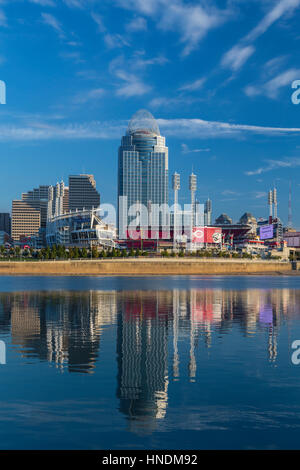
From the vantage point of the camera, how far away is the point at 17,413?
14672 mm

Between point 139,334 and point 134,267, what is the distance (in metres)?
137

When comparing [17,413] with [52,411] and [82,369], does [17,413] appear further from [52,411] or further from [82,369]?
[82,369]

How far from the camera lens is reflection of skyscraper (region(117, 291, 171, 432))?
48.5 feet

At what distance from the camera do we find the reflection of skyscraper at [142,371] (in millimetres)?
14797

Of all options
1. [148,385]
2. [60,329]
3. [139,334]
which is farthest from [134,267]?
[148,385]

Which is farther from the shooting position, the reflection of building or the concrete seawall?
the concrete seawall

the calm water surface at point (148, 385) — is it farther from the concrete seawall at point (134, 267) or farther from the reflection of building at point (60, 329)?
the concrete seawall at point (134, 267)

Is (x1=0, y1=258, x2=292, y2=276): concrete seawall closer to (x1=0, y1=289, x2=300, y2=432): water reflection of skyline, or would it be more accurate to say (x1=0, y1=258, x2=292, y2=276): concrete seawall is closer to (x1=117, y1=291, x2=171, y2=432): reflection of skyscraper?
(x1=0, y1=289, x2=300, y2=432): water reflection of skyline

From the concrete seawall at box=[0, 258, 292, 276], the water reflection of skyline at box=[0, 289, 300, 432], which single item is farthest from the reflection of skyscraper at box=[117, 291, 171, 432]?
the concrete seawall at box=[0, 258, 292, 276]

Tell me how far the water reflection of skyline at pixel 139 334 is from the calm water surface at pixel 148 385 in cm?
6

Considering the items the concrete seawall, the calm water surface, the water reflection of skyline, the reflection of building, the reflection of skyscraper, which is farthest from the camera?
the concrete seawall

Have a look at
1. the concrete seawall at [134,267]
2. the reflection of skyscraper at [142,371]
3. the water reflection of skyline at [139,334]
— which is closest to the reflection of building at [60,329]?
the water reflection of skyline at [139,334]

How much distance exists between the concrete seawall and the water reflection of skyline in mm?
110405
